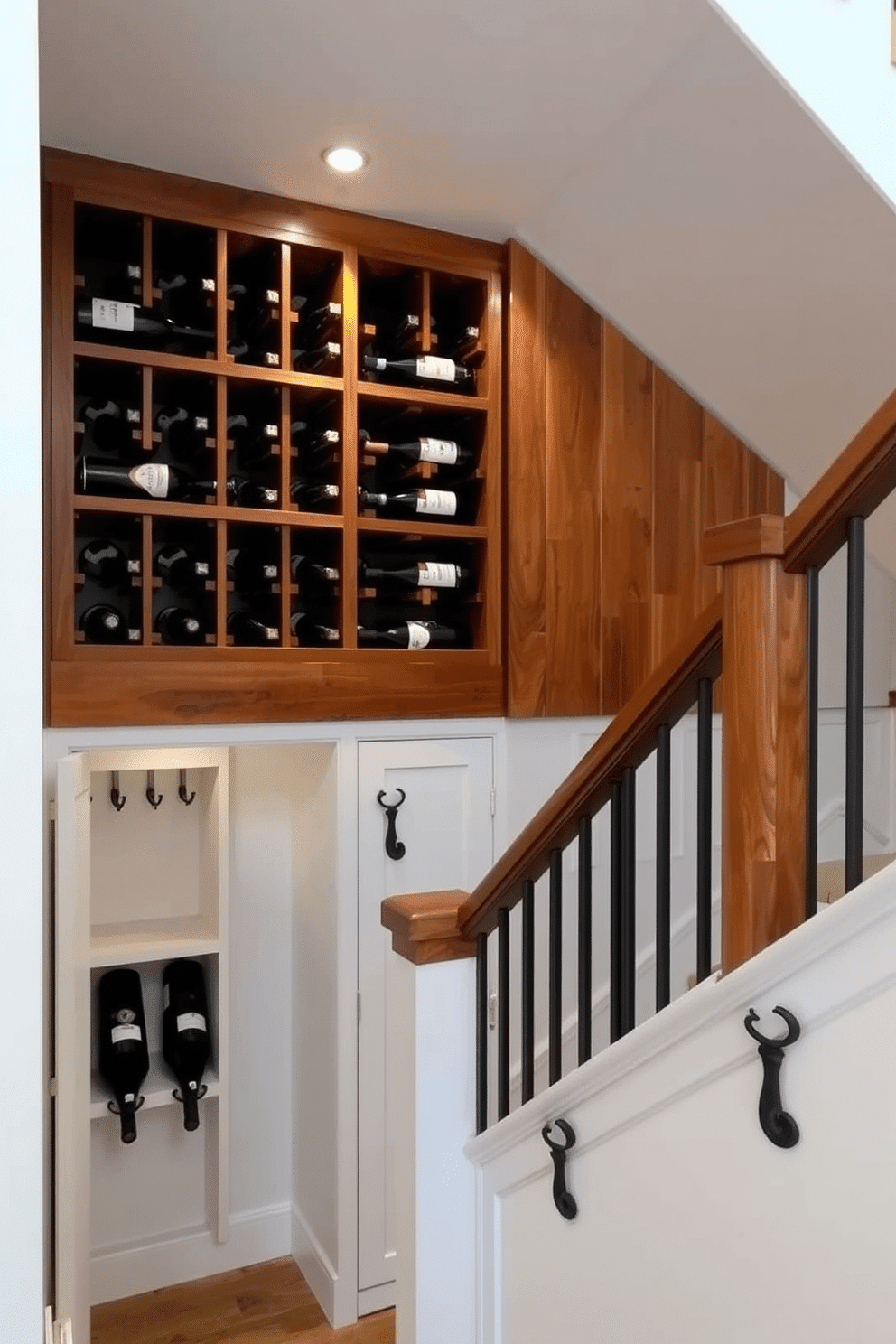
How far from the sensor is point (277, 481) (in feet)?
8.89

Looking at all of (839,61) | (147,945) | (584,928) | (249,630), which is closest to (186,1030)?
(147,945)

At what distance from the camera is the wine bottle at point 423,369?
271cm

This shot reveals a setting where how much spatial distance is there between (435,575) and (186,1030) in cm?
143

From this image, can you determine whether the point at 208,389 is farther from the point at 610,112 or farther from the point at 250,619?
the point at 610,112

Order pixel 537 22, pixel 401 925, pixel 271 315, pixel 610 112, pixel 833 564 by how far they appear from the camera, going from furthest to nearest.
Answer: pixel 833 564 → pixel 271 315 → pixel 610 112 → pixel 537 22 → pixel 401 925

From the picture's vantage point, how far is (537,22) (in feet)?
6.39

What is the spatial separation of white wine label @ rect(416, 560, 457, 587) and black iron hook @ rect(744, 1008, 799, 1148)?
1752 mm

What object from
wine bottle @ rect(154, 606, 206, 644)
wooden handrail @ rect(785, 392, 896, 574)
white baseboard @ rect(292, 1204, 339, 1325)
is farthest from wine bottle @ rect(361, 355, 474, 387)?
white baseboard @ rect(292, 1204, 339, 1325)

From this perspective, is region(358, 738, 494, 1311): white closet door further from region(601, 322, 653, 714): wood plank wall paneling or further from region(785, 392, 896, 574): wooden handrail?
region(785, 392, 896, 574): wooden handrail

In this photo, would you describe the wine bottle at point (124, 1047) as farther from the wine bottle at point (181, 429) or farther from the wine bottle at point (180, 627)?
the wine bottle at point (181, 429)

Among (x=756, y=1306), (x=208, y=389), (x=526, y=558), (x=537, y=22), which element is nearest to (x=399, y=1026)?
(x=756, y=1306)

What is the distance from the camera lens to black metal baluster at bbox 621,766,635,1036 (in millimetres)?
1415

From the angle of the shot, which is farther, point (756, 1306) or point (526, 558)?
point (526, 558)

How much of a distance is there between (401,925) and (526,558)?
4.43ft
